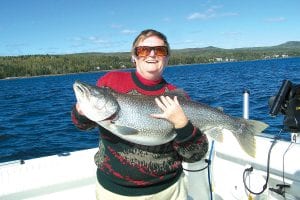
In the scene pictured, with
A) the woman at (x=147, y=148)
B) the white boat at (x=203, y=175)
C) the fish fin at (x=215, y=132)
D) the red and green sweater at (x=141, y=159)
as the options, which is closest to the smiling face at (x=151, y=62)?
the woman at (x=147, y=148)

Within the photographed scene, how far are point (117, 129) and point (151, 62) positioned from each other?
71cm

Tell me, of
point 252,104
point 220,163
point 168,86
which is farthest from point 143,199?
point 252,104

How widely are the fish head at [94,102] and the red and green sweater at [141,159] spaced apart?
171 mm

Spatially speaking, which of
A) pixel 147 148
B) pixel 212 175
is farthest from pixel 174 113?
pixel 212 175

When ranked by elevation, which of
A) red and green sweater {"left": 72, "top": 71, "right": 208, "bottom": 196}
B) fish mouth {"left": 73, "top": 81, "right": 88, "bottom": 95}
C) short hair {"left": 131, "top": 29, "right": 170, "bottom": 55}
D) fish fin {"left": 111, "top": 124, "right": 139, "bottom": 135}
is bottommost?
red and green sweater {"left": 72, "top": 71, "right": 208, "bottom": 196}

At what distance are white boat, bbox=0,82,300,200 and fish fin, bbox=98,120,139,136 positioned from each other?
7.37 feet

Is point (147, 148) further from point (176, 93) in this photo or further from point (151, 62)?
point (151, 62)

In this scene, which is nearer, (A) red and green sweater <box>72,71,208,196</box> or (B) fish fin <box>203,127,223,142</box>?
(A) red and green sweater <box>72,71,208,196</box>

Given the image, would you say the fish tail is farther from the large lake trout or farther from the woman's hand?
the woman's hand

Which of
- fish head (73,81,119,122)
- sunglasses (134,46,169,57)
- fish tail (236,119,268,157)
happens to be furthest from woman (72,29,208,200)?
fish tail (236,119,268,157)

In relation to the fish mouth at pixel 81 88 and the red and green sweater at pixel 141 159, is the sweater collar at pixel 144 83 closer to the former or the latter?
the red and green sweater at pixel 141 159

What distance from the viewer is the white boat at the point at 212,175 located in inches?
215

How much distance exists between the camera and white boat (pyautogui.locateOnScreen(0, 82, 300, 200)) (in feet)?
18.0

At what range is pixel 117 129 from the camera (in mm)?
3672
